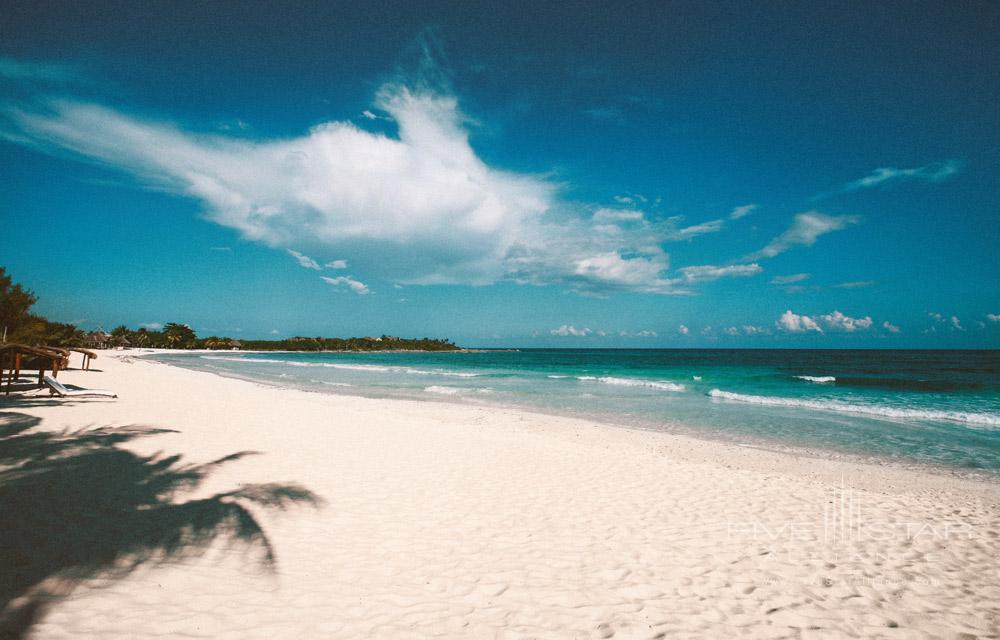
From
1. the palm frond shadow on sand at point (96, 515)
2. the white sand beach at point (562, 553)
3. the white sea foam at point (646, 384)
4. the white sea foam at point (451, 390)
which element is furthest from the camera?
the white sea foam at point (646, 384)

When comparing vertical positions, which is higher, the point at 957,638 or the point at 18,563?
the point at 18,563

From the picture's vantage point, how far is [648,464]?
9.34 meters

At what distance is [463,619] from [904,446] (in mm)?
14693

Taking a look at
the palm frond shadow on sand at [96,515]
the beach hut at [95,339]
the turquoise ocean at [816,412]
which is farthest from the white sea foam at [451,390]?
the beach hut at [95,339]

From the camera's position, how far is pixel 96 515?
5230 mm

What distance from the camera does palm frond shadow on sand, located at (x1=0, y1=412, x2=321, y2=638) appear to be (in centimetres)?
386

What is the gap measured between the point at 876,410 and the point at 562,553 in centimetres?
2112

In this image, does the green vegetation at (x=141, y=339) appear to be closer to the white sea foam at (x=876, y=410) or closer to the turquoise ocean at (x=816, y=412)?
the turquoise ocean at (x=816, y=412)

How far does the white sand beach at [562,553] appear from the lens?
3.72 metres

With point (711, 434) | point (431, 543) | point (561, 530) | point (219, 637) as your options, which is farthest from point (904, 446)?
point (219, 637)

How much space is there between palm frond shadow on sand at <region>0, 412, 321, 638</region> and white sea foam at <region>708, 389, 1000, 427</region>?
2233 cm

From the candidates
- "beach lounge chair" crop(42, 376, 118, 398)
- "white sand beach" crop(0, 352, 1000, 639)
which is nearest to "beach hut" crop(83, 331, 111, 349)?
"beach lounge chair" crop(42, 376, 118, 398)

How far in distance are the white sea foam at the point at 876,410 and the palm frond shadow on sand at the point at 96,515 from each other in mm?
22333

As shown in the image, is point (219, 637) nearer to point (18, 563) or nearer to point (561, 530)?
point (18, 563)
